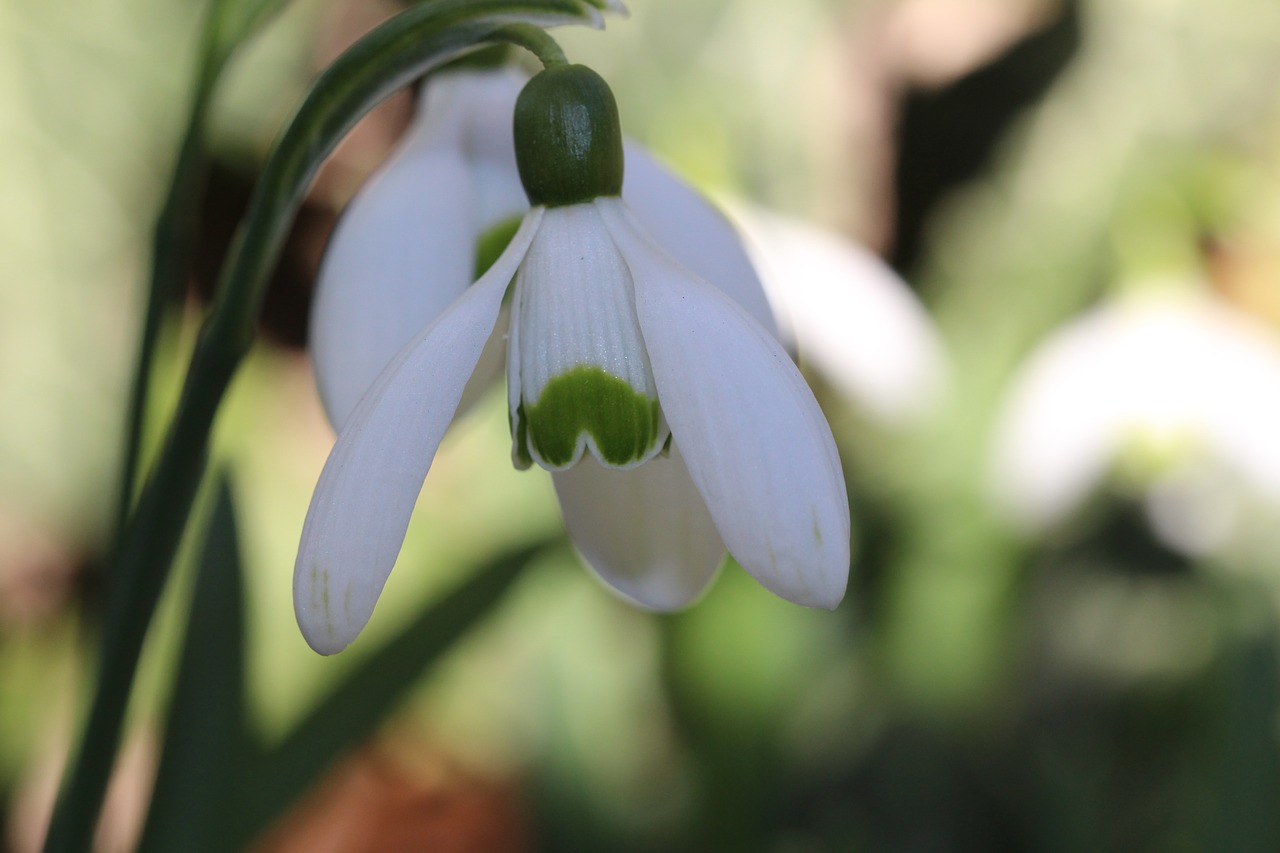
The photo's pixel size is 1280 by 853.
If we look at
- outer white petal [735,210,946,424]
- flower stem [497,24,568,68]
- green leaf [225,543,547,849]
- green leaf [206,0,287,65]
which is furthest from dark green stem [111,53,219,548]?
outer white petal [735,210,946,424]

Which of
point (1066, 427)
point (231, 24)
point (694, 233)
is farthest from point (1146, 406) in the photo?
point (231, 24)

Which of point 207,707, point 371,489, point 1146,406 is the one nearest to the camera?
point 371,489

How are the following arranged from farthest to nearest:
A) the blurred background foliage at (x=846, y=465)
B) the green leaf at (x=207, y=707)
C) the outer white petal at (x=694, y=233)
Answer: the blurred background foliage at (x=846, y=465)
the green leaf at (x=207, y=707)
the outer white petal at (x=694, y=233)

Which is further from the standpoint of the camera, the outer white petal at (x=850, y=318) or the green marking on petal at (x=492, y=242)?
the outer white petal at (x=850, y=318)

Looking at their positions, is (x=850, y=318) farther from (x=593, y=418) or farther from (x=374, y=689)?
(x=593, y=418)

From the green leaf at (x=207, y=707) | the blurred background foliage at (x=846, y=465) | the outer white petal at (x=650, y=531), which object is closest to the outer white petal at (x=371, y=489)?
the outer white petal at (x=650, y=531)

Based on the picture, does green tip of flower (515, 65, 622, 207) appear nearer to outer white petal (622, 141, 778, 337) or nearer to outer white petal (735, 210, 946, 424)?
outer white petal (622, 141, 778, 337)

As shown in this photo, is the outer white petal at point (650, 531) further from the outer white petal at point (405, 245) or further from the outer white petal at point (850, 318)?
the outer white petal at point (850, 318)
